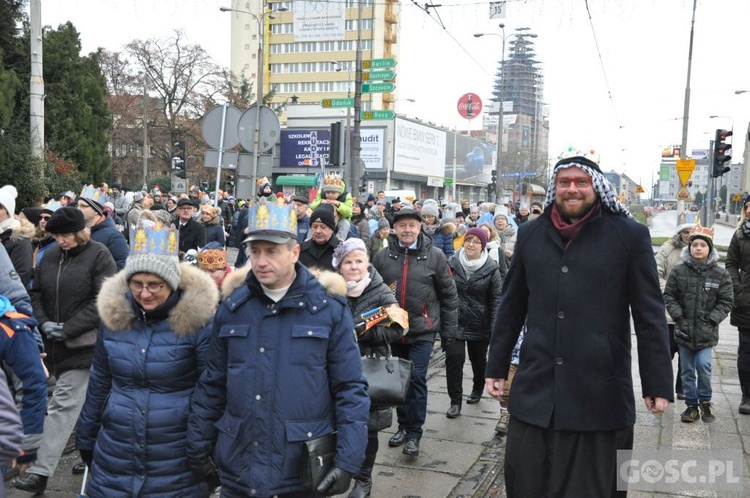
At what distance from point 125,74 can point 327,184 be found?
4558 centimetres

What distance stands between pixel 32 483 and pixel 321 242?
281 centimetres

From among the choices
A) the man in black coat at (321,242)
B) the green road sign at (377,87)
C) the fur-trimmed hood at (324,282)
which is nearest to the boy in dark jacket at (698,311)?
the man in black coat at (321,242)

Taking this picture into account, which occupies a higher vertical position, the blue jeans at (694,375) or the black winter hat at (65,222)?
the black winter hat at (65,222)

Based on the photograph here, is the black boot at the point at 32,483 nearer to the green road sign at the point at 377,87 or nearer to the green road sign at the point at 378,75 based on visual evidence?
the green road sign at the point at 377,87

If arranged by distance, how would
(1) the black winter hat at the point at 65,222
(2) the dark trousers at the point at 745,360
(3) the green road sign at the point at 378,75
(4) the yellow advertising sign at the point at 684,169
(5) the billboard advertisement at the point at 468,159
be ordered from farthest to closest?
1. (5) the billboard advertisement at the point at 468,159
2. (4) the yellow advertising sign at the point at 684,169
3. (3) the green road sign at the point at 378,75
4. (2) the dark trousers at the point at 745,360
5. (1) the black winter hat at the point at 65,222

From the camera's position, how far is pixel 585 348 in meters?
3.68

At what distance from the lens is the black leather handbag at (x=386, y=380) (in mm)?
5012

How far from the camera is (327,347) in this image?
136 inches

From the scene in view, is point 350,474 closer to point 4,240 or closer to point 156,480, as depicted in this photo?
point 156,480

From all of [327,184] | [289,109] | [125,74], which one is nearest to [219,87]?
[125,74]

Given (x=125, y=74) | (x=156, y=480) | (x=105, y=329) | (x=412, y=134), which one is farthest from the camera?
(x=412, y=134)

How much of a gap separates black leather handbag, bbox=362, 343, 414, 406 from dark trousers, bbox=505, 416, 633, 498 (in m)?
1.30

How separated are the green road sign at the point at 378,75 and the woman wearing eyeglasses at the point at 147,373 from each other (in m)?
12.8

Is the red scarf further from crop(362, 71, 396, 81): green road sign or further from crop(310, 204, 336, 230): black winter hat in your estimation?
crop(362, 71, 396, 81): green road sign
